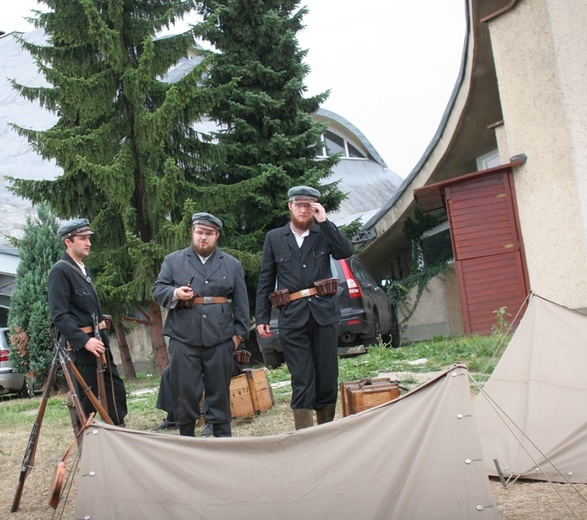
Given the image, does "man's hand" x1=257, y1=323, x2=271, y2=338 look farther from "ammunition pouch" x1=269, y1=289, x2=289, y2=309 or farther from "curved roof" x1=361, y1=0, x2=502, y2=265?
"curved roof" x1=361, y1=0, x2=502, y2=265

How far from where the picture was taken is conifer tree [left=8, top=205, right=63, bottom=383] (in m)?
13.6

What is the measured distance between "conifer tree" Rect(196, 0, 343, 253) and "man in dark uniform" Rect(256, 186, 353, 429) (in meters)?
10.1

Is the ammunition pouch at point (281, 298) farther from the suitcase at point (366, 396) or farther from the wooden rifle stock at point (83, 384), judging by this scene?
the wooden rifle stock at point (83, 384)

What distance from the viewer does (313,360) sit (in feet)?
17.6

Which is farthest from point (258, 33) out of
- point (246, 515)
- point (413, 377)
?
point (246, 515)

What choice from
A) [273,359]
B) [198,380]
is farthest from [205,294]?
[273,359]

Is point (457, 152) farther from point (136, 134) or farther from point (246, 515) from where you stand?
point (246, 515)

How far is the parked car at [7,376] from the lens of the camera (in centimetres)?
1451

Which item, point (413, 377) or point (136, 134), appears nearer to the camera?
point (413, 377)

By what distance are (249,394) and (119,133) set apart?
8215mm

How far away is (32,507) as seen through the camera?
4.98 metres

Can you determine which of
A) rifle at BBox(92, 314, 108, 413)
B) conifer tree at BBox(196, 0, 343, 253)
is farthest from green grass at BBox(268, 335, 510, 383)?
conifer tree at BBox(196, 0, 343, 253)

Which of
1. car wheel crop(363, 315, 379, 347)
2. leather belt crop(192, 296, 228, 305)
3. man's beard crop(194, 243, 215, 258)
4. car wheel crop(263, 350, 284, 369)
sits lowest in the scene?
car wheel crop(263, 350, 284, 369)

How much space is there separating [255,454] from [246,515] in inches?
10.9
